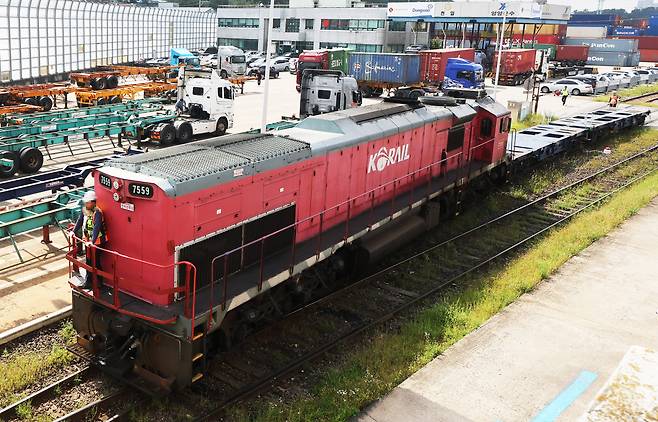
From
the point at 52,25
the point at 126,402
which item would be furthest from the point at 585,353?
the point at 52,25

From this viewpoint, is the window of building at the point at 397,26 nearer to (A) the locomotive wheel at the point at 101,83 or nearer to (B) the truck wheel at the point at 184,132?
(A) the locomotive wheel at the point at 101,83

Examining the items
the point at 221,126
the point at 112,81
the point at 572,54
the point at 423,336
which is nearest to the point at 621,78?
the point at 572,54

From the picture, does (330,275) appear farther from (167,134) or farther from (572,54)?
(572,54)

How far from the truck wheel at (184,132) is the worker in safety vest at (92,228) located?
52.3ft

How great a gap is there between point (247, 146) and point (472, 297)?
4.98 metres

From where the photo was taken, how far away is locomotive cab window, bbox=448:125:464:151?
15.2 meters

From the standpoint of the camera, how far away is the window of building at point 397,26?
6581cm

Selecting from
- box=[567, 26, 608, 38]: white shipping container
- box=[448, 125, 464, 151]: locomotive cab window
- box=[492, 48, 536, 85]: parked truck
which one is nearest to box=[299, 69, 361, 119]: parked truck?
box=[448, 125, 464, 151]: locomotive cab window

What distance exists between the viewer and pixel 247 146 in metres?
9.38

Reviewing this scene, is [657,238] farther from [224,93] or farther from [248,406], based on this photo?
[224,93]

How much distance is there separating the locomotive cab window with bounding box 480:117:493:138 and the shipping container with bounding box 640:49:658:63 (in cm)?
8459

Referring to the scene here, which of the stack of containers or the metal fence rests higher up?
the stack of containers

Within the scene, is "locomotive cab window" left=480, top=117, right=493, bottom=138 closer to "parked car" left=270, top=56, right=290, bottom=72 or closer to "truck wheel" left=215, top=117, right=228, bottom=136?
"truck wheel" left=215, top=117, right=228, bottom=136

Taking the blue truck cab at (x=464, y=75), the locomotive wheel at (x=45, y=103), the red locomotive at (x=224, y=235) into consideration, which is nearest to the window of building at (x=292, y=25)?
the blue truck cab at (x=464, y=75)
